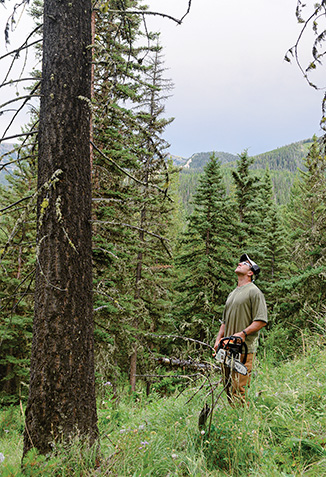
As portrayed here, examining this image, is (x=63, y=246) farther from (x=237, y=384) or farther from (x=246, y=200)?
(x=246, y=200)

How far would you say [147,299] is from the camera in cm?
1653

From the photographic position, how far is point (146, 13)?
3.07 meters

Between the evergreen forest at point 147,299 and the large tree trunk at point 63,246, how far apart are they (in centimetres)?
5

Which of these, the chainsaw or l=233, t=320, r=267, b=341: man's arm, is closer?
the chainsaw

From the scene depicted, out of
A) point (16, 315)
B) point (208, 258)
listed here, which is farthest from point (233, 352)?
point (208, 258)

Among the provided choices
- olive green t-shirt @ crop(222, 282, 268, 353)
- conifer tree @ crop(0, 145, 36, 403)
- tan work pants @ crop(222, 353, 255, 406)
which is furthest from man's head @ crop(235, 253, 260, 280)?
conifer tree @ crop(0, 145, 36, 403)

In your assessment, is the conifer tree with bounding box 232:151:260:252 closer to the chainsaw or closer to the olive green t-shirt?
the olive green t-shirt

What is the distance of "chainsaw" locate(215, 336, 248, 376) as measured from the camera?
3.52m

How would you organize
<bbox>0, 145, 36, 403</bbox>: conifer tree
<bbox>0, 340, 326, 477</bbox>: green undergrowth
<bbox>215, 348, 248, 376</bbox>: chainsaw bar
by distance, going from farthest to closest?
<bbox>0, 145, 36, 403</bbox>: conifer tree, <bbox>215, 348, 248, 376</bbox>: chainsaw bar, <bbox>0, 340, 326, 477</bbox>: green undergrowth

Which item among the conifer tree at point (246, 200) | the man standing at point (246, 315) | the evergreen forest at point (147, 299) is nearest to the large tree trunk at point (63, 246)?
the evergreen forest at point (147, 299)

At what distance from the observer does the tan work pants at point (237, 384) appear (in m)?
3.32

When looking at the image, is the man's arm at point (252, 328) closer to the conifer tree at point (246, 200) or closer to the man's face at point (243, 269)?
the man's face at point (243, 269)

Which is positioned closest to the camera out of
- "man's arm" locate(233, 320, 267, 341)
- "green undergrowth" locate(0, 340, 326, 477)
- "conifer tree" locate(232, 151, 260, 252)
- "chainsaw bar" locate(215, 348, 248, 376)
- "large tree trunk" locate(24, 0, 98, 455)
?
"green undergrowth" locate(0, 340, 326, 477)

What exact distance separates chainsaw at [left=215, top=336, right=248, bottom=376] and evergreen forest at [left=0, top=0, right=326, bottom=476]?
0.60 ft
